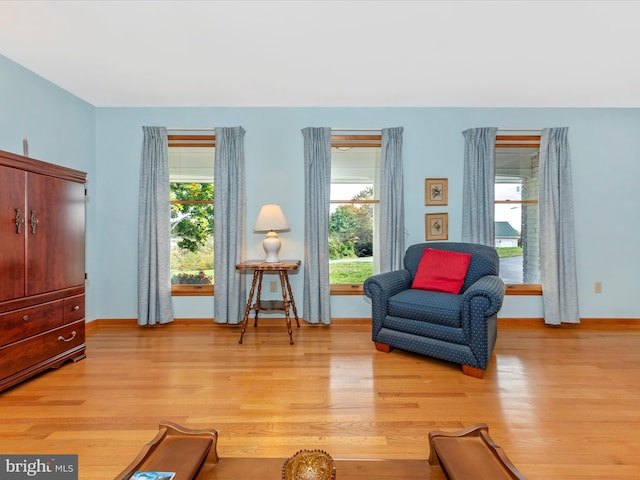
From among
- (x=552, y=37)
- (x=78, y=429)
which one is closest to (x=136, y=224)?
(x=78, y=429)

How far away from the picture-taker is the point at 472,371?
8.17 feet

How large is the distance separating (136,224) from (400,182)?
3.04 metres

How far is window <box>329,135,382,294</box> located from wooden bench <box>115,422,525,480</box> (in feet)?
9.26

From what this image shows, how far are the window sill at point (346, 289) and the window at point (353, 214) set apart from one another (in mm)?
52

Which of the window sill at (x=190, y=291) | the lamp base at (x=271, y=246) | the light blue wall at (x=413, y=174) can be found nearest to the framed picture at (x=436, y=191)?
the light blue wall at (x=413, y=174)

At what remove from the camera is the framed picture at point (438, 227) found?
3846 mm

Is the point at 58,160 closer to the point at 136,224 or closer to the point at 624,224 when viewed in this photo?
the point at 136,224

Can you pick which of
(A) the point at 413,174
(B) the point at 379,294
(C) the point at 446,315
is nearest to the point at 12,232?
(B) the point at 379,294

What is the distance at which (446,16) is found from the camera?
2.20 metres

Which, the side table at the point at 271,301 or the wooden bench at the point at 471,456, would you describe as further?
the side table at the point at 271,301

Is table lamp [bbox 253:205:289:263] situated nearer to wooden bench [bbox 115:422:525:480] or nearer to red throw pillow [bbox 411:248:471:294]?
red throw pillow [bbox 411:248:471:294]

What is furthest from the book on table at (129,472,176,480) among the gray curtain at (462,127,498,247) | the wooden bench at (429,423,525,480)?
the gray curtain at (462,127,498,247)

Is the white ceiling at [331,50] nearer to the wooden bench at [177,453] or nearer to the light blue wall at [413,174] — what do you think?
the light blue wall at [413,174]

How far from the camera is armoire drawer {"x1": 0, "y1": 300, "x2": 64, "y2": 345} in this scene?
2191mm
